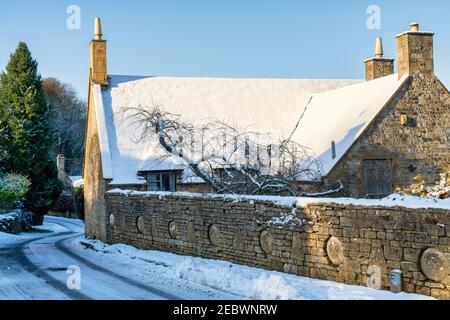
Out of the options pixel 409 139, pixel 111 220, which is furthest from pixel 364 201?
pixel 111 220

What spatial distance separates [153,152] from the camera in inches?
920

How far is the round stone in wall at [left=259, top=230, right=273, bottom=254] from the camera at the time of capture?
1238cm

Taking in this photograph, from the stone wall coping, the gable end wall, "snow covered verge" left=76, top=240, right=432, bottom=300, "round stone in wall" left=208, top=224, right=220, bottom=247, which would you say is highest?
the gable end wall

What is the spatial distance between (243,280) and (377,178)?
10.8 meters

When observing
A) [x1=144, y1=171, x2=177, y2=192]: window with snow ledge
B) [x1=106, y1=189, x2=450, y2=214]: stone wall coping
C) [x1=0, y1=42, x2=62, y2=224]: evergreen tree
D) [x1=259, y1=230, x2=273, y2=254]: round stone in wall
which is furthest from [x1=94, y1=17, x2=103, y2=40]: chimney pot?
[x1=259, y1=230, x2=273, y2=254]: round stone in wall

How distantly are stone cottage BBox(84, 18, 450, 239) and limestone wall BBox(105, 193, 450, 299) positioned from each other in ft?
16.7

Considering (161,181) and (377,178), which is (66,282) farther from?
(377,178)

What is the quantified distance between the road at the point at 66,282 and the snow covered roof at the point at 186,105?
17.4 feet

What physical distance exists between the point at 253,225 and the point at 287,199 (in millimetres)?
A: 1341

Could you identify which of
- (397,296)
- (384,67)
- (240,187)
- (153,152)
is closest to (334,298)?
(397,296)

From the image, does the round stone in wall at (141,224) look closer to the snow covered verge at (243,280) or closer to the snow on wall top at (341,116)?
the snow covered verge at (243,280)

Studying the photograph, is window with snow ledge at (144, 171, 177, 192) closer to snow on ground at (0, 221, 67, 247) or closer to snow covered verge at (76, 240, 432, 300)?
snow covered verge at (76, 240, 432, 300)

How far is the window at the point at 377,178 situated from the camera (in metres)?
20.4

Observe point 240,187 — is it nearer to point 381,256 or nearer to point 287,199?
point 287,199
